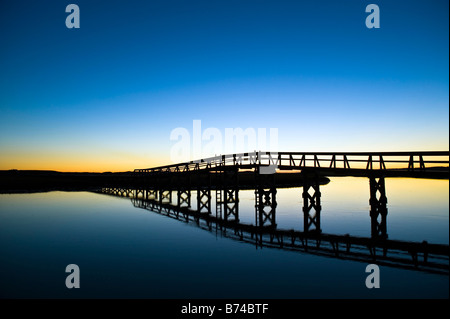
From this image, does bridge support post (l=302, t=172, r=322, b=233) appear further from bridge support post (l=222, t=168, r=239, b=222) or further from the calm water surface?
bridge support post (l=222, t=168, r=239, b=222)

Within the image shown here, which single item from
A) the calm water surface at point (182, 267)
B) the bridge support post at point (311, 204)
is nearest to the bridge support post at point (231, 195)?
the calm water surface at point (182, 267)

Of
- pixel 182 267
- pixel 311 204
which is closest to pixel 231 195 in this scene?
pixel 311 204

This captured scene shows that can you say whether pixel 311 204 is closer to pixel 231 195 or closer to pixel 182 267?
pixel 231 195

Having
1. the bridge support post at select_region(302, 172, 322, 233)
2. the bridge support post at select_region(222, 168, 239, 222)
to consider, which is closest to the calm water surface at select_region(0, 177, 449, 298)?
the bridge support post at select_region(302, 172, 322, 233)

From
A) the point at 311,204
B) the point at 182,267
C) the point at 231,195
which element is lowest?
the point at 182,267

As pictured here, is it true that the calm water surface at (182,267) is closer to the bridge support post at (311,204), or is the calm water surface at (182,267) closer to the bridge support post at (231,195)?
the bridge support post at (311,204)

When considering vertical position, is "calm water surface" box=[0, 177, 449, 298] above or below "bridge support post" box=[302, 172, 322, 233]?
below

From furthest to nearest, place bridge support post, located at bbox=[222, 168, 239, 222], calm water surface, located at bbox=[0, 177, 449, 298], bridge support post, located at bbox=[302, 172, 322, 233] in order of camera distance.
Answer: bridge support post, located at bbox=[222, 168, 239, 222] < bridge support post, located at bbox=[302, 172, 322, 233] < calm water surface, located at bbox=[0, 177, 449, 298]

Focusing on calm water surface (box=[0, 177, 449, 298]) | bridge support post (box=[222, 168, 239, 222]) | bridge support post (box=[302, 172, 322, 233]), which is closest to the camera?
calm water surface (box=[0, 177, 449, 298])

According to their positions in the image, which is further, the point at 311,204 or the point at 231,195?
the point at 231,195
